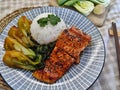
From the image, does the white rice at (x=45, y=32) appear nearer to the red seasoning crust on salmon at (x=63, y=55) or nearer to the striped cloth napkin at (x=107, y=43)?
the red seasoning crust on salmon at (x=63, y=55)

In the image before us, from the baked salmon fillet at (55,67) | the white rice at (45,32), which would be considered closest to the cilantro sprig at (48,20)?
the white rice at (45,32)

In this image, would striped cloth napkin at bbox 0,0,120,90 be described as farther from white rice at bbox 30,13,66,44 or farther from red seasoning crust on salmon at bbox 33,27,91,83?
white rice at bbox 30,13,66,44

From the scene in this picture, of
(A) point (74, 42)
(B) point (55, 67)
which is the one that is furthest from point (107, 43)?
(B) point (55, 67)

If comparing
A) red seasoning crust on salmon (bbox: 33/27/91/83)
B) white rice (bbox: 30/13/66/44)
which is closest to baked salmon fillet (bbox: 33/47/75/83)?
red seasoning crust on salmon (bbox: 33/27/91/83)

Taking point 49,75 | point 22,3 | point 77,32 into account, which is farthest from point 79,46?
point 22,3

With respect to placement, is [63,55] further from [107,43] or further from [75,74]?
[107,43]

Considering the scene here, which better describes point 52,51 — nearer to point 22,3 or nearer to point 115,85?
point 115,85
